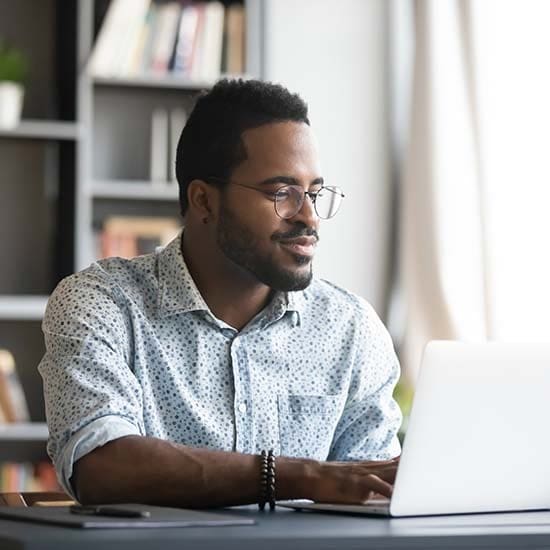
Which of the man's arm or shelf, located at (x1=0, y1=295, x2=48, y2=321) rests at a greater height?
the man's arm

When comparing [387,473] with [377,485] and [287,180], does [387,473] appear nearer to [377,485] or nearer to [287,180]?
[377,485]

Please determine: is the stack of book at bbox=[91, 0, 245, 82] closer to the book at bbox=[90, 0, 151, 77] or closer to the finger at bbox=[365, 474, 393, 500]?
the book at bbox=[90, 0, 151, 77]

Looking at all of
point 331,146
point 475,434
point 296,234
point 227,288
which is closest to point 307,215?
point 296,234

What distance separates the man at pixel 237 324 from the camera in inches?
75.1

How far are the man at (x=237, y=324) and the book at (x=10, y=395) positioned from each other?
63.3 inches

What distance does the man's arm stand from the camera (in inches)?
62.7

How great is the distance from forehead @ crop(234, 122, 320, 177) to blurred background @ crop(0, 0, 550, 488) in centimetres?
163

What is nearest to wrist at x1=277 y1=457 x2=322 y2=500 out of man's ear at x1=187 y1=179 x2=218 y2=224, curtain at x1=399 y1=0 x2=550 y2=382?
man's ear at x1=187 y1=179 x2=218 y2=224

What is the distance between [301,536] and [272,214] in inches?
35.4

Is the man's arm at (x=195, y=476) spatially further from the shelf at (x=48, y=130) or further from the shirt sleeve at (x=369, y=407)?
the shelf at (x=48, y=130)

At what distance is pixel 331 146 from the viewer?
14.1ft

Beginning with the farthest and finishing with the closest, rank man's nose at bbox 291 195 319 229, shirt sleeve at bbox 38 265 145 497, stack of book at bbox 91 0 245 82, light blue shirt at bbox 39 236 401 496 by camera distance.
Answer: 1. stack of book at bbox 91 0 245 82
2. man's nose at bbox 291 195 319 229
3. light blue shirt at bbox 39 236 401 496
4. shirt sleeve at bbox 38 265 145 497

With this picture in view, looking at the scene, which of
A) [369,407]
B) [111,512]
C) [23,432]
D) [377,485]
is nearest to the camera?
[111,512]

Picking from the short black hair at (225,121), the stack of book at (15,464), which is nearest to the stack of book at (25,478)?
the stack of book at (15,464)
